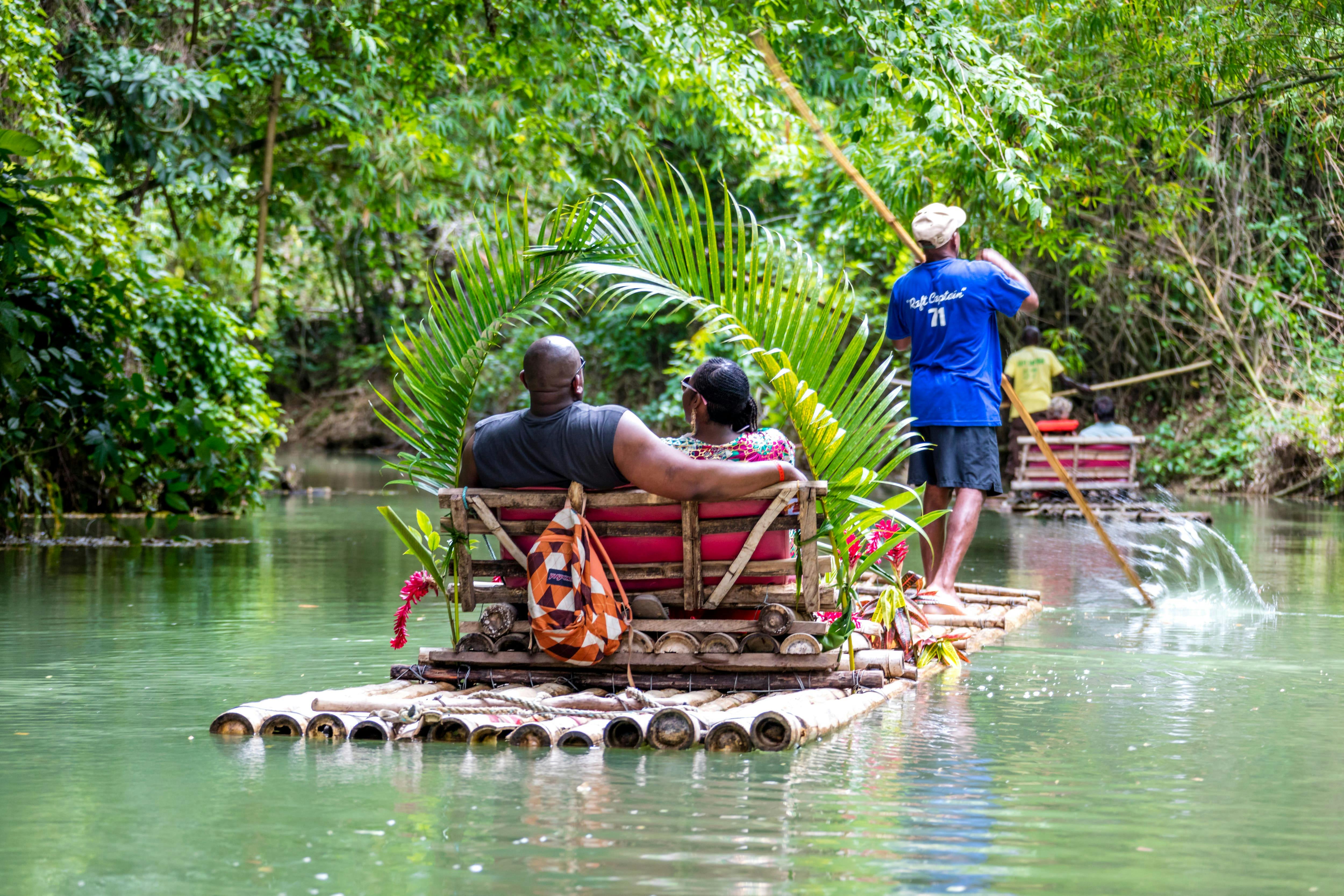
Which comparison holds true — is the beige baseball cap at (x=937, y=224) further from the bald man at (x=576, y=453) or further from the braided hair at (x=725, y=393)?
the bald man at (x=576, y=453)

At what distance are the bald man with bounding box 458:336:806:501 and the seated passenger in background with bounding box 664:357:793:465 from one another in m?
0.24

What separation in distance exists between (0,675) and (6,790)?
2272 mm

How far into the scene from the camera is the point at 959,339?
823 centimetres

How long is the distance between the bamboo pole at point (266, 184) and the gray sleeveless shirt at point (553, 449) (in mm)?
11526

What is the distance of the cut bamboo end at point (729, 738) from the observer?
500cm

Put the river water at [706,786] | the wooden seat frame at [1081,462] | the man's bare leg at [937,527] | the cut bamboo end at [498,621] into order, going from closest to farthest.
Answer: the river water at [706,786]
the cut bamboo end at [498,621]
the man's bare leg at [937,527]
the wooden seat frame at [1081,462]

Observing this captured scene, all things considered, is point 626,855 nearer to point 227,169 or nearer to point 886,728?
point 886,728

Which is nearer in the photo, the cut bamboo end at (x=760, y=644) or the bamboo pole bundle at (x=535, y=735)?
the bamboo pole bundle at (x=535, y=735)

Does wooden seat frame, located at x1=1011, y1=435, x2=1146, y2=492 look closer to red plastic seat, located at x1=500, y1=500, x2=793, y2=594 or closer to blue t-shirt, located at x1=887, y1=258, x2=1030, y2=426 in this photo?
blue t-shirt, located at x1=887, y1=258, x2=1030, y2=426

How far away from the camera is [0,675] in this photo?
21.4 feet

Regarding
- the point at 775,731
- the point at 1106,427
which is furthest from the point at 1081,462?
the point at 775,731

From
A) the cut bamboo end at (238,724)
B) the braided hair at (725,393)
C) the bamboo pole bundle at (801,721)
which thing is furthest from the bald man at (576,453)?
the cut bamboo end at (238,724)

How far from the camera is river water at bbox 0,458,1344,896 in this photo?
3594mm

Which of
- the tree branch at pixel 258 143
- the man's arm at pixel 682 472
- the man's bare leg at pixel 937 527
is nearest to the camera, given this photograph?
the man's arm at pixel 682 472
